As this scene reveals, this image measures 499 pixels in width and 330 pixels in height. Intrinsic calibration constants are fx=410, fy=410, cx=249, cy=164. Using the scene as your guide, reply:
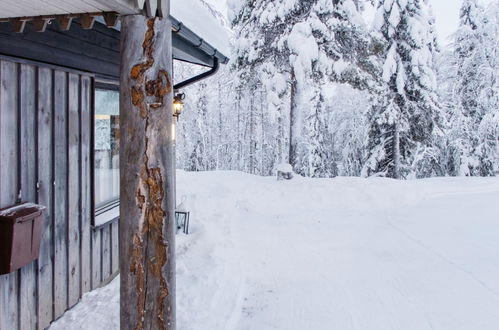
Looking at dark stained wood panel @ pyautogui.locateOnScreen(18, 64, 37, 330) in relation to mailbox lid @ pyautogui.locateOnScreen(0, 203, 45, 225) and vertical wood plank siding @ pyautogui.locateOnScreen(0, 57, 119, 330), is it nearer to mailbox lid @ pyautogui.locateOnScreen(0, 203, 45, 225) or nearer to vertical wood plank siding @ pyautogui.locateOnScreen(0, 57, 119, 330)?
vertical wood plank siding @ pyautogui.locateOnScreen(0, 57, 119, 330)

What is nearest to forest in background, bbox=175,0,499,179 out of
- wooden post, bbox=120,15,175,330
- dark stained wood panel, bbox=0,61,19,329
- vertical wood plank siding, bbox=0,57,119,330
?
vertical wood plank siding, bbox=0,57,119,330

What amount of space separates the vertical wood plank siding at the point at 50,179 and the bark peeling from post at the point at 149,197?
1.44m

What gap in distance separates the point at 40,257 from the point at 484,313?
444cm

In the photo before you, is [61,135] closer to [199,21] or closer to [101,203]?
[101,203]

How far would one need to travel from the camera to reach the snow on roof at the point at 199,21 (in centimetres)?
331

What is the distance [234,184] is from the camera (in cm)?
1271

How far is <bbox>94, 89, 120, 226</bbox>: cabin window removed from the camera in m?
4.86

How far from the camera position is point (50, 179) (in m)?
3.71

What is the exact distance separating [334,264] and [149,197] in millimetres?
4414

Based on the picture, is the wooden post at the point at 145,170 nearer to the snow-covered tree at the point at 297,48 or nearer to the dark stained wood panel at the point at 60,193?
the dark stained wood panel at the point at 60,193

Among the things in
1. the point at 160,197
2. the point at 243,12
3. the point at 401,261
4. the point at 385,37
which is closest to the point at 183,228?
the point at 401,261

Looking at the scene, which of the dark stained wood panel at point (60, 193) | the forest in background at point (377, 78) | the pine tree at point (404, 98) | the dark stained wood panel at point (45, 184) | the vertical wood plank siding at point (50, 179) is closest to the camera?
the vertical wood plank siding at point (50, 179)

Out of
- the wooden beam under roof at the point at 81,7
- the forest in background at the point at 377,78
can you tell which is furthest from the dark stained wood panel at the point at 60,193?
the forest in background at the point at 377,78

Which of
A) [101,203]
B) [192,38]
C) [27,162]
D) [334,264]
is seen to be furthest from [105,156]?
[334,264]
